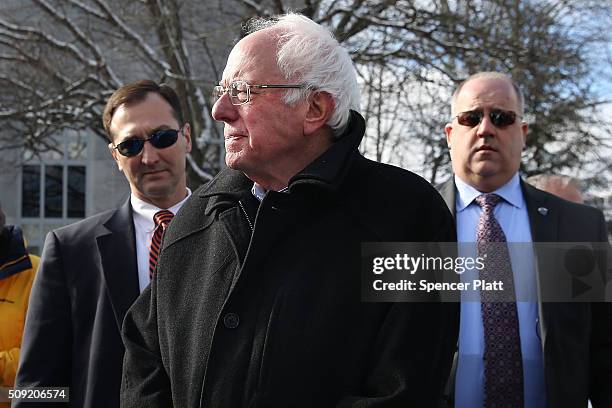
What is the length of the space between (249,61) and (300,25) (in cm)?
21

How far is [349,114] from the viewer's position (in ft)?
8.63

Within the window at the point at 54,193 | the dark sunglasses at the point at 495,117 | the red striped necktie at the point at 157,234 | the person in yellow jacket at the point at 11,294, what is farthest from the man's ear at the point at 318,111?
the window at the point at 54,193

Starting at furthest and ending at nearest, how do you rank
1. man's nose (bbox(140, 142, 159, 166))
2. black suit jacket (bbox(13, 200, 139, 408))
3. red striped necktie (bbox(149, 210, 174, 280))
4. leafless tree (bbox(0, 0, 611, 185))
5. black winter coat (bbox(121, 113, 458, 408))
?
leafless tree (bbox(0, 0, 611, 185))
man's nose (bbox(140, 142, 159, 166))
red striped necktie (bbox(149, 210, 174, 280))
black suit jacket (bbox(13, 200, 139, 408))
black winter coat (bbox(121, 113, 458, 408))

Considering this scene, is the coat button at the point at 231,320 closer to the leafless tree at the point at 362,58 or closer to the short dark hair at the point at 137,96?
the short dark hair at the point at 137,96

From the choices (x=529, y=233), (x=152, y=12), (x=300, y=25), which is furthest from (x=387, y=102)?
(x=300, y=25)

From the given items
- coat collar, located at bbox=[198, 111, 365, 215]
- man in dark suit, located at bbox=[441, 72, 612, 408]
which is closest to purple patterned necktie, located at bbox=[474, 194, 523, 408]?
man in dark suit, located at bbox=[441, 72, 612, 408]

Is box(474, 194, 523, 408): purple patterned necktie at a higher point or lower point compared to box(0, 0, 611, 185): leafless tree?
lower

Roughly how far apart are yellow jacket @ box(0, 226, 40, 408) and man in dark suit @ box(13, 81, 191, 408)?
52 cm

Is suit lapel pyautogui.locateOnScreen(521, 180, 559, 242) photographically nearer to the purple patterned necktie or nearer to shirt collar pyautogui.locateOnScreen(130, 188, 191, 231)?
the purple patterned necktie

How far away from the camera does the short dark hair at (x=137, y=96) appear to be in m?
3.59

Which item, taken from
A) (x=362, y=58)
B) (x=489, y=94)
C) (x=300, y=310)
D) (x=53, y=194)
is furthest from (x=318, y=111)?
(x=53, y=194)

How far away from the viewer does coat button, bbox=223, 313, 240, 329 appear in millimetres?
2289

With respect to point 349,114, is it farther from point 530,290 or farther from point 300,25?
point 530,290

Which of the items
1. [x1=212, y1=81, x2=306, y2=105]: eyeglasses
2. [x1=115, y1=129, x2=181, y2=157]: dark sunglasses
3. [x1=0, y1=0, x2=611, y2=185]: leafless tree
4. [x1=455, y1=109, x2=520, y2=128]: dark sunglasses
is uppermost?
[x1=0, y1=0, x2=611, y2=185]: leafless tree
